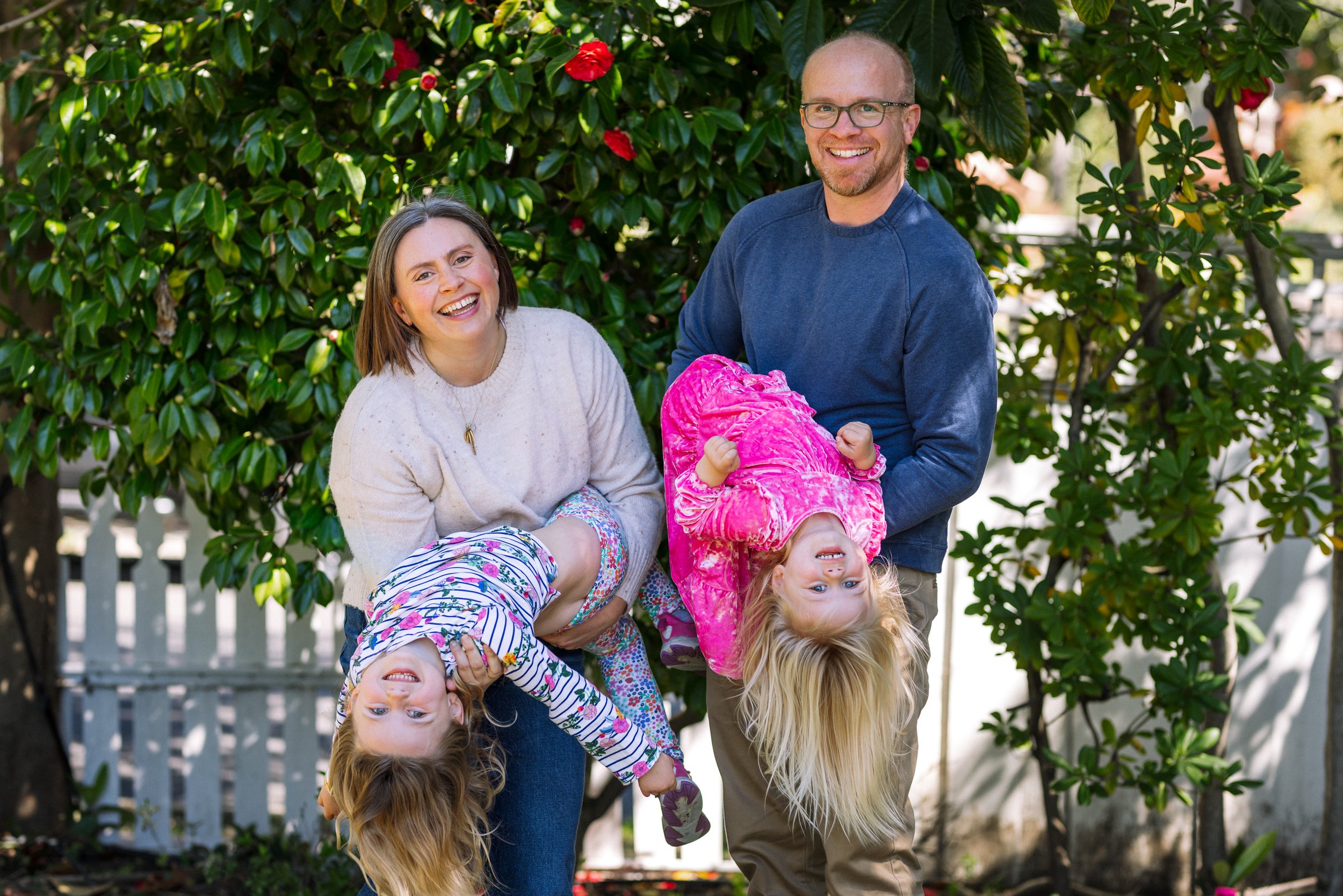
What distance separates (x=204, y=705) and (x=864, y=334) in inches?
97.4

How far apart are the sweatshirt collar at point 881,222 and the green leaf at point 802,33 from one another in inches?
15.3

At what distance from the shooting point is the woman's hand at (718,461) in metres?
2.03

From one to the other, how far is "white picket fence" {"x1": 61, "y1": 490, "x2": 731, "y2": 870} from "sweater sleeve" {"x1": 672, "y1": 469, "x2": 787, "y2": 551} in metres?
1.60

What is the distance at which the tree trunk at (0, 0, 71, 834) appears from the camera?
3432mm

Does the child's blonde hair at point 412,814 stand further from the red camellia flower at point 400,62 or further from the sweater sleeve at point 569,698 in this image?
the red camellia flower at point 400,62

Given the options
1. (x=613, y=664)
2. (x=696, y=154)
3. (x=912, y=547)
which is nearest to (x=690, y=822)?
(x=613, y=664)

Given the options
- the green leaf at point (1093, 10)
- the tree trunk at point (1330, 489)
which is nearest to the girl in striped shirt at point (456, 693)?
the green leaf at point (1093, 10)

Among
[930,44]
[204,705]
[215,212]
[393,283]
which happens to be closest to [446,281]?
[393,283]

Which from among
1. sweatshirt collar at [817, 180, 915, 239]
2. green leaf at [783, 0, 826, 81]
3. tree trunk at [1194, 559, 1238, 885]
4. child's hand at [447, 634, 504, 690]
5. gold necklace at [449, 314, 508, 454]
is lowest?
tree trunk at [1194, 559, 1238, 885]

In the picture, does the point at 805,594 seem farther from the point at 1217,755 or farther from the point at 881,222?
the point at 1217,755

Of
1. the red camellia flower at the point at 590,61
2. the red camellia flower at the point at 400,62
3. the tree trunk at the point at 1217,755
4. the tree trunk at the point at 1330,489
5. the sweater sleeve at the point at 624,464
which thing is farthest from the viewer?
the tree trunk at the point at 1217,755

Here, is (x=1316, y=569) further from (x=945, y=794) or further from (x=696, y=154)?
(x=696, y=154)

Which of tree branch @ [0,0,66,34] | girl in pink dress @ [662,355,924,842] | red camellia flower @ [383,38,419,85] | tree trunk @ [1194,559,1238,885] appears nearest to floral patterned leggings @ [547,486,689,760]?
girl in pink dress @ [662,355,924,842]

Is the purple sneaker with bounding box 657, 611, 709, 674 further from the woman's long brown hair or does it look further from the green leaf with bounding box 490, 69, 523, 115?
the green leaf with bounding box 490, 69, 523, 115
